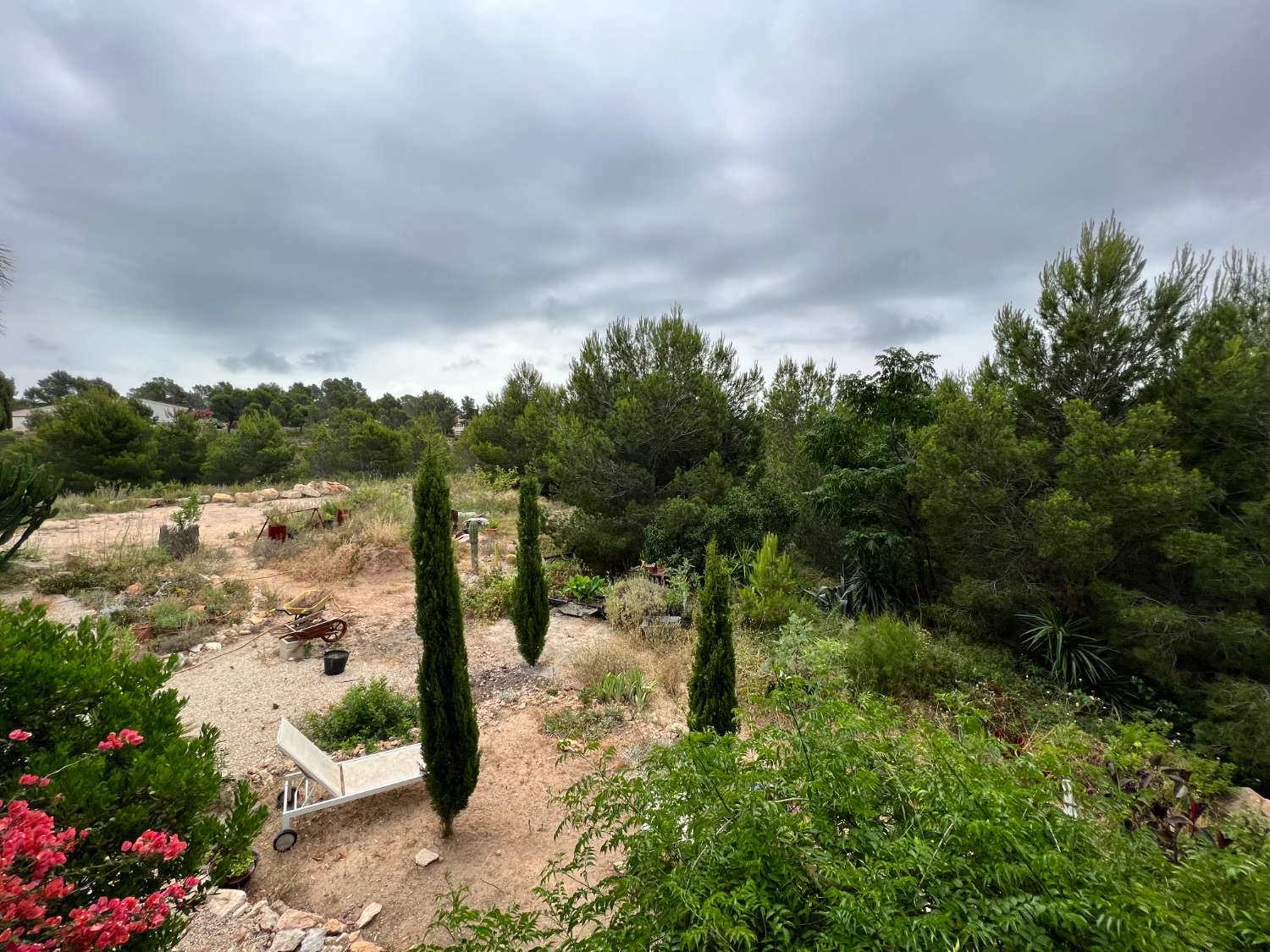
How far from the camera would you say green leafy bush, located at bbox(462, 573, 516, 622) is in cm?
725

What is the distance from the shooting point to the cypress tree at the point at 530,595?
557 cm

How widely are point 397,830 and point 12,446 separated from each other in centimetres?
2240

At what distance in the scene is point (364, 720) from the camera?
Answer: 4.41 metres

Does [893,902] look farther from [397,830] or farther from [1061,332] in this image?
[1061,332]

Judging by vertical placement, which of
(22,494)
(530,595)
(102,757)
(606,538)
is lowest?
(530,595)

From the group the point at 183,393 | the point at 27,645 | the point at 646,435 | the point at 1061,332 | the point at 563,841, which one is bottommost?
the point at 563,841

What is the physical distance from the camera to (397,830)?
324cm

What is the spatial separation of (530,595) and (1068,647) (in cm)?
663

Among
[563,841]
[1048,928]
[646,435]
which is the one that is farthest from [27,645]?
[646,435]

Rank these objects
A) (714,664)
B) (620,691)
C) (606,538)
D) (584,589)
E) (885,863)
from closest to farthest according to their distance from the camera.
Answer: (885,863)
(714,664)
(620,691)
(584,589)
(606,538)

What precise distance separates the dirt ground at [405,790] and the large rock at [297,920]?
55 mm


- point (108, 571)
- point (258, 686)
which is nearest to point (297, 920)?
point (258, 686)

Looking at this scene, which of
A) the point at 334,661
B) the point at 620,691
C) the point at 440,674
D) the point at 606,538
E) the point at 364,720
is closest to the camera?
the point at 440,674

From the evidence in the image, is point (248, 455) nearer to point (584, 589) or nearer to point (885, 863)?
point (584, 589)
